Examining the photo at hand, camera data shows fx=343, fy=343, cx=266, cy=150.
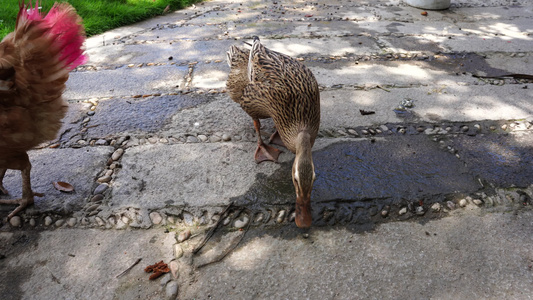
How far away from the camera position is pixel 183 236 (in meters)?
2.29

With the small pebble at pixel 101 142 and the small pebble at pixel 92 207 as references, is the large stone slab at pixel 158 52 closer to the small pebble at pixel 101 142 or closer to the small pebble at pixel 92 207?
the small pebble at pixel 101 142

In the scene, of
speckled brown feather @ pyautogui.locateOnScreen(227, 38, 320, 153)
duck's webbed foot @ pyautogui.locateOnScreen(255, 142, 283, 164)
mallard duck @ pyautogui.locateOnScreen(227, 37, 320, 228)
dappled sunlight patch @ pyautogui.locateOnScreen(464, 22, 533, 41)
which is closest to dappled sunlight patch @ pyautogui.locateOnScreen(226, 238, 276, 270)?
mallard duck @ pyautogui.locateOnScreen(227, 37, 320, 228)

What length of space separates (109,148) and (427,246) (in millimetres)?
2756

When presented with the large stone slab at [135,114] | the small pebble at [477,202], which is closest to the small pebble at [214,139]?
the large stone slab at [135,114]

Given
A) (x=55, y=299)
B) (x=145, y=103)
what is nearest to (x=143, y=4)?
(x=145, y=103)

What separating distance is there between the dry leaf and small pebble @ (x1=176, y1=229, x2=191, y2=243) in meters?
1.04

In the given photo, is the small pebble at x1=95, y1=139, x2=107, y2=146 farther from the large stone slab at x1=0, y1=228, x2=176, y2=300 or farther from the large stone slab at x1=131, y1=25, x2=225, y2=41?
the large stone slab at x1=131, y1=25, x2=225, y2=41

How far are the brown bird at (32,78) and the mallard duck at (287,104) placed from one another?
1.39 m

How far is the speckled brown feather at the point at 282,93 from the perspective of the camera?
8.70 ft

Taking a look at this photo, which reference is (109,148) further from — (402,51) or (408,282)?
(402,51)

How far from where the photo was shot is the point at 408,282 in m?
1.97

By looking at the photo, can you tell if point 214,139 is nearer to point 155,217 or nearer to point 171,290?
point 155,217

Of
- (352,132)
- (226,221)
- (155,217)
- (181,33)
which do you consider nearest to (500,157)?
(352,132)

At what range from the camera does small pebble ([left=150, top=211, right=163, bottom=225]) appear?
2.41 m
